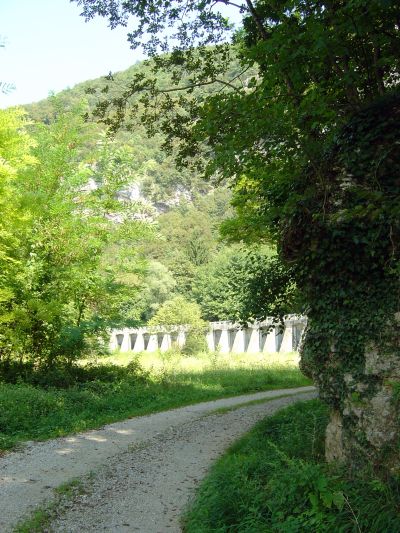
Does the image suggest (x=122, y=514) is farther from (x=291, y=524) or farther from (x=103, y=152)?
(x=103, y=152)

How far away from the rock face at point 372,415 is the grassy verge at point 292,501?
1.12 ft

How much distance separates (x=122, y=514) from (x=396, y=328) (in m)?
3.59

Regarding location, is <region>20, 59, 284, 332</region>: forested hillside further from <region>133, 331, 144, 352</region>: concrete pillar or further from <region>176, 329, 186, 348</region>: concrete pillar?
<region>176, 329, 186, 348</region>: concrete pillar

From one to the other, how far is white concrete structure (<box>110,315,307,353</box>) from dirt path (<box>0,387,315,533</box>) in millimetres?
17402

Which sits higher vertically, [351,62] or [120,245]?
[351,62]

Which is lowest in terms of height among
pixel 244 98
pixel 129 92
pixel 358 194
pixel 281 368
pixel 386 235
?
pixel 281 368

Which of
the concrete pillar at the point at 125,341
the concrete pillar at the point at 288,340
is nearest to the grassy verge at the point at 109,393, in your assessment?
the concrete pillar at the point at 288,340

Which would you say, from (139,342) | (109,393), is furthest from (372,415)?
(139,342)

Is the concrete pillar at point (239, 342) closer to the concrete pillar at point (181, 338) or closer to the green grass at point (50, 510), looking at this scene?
the concrete pillar at point (181, 338)

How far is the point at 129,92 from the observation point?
9750 millimetres

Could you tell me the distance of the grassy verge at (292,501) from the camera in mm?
4227

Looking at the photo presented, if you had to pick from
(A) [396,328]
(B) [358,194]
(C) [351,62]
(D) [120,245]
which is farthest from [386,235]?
(D) [120,245]

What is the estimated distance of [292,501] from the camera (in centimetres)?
465

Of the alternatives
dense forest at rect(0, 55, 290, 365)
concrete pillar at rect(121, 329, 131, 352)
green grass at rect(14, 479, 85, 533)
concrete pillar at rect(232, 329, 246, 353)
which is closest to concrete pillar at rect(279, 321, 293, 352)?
concrete pillar at rect(232, 329, 246, 353)
